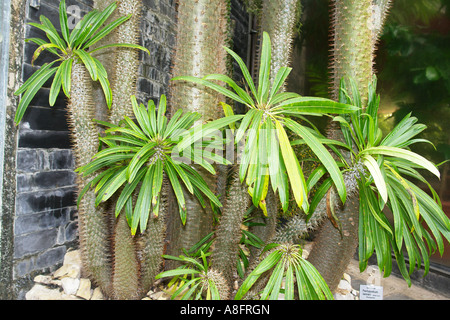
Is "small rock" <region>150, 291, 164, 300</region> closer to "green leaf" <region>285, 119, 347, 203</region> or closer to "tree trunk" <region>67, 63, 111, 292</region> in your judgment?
"tree trunk" <region>67, 63, 111, 292</region>

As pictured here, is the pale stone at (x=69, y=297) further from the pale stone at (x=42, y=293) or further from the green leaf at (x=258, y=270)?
the green leaf at (x=258, y=270)

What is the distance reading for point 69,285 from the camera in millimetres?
1481

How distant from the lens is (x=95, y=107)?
1.59 metres

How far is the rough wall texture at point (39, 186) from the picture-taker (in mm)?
1396

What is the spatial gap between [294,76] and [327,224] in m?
1.35

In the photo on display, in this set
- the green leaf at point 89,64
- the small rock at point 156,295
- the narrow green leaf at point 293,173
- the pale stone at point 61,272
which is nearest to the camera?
the narrow green leaf at point 293,173

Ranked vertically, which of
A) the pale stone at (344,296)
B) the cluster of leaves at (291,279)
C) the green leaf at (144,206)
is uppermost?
the green leaf at (144,206)

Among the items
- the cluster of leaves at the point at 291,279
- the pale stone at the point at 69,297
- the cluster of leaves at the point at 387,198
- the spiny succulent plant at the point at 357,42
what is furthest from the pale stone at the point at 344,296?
the pale stone at the point at 69,297

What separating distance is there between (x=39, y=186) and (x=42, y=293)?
0.48 m

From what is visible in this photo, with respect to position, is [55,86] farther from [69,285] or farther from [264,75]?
[69,285]

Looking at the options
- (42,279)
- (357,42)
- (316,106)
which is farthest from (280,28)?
(42,279)

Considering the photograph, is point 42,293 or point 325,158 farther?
point 42,293

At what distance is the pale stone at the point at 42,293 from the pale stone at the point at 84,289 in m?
0.08

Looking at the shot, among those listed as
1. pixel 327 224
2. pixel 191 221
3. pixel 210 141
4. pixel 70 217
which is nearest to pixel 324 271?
pixel 327 224
